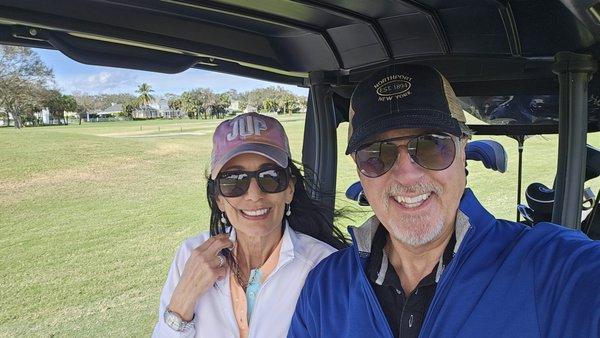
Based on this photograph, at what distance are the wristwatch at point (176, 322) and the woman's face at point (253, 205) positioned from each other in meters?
0.36

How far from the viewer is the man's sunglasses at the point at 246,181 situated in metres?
1.87

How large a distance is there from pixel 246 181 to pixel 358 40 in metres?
0.78

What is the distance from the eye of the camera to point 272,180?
6.23ft

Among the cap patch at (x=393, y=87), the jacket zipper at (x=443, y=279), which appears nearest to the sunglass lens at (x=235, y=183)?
the cap patch at (x=393, y=87)

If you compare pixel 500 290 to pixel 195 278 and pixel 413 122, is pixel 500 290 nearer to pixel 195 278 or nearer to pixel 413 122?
pixel 413 122

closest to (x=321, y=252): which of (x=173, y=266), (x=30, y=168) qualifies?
(x=173, y=266)

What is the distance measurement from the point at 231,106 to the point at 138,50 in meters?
0.79

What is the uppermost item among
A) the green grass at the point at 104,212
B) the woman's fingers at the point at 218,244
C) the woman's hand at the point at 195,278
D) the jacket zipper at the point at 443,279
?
the jacket zipper at the point at 443,279

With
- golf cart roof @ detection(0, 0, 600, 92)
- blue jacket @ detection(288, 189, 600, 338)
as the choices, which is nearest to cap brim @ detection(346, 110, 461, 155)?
blue jacket @ detection(288, 189, 600, 338)

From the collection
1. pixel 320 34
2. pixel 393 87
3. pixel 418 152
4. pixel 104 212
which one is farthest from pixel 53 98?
pixel 104 212

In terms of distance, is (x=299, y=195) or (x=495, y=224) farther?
(x=299, y=195)

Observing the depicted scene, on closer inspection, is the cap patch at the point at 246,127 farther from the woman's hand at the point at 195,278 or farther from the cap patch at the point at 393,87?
the cap patch at the point at 393,87

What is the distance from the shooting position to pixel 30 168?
49.4 ft

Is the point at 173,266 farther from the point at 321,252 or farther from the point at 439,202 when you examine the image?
the point at 439,202
